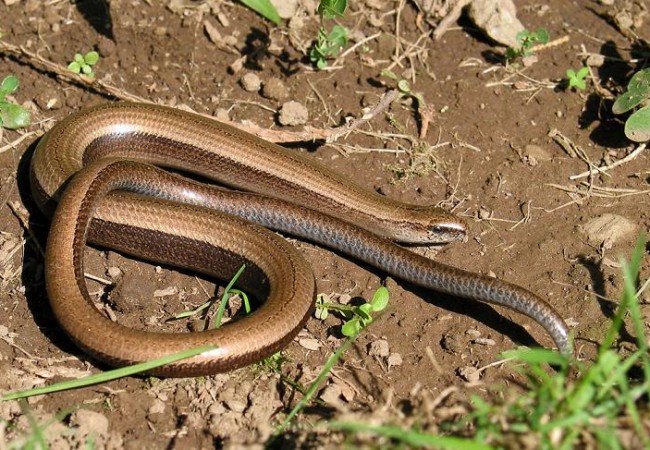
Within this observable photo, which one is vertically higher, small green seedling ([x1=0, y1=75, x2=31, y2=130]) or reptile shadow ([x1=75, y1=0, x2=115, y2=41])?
reptile shadow ([x1=75, y1=0, x2=115, y2=41])

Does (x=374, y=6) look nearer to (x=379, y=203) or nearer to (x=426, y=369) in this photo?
(x=379, y=203)

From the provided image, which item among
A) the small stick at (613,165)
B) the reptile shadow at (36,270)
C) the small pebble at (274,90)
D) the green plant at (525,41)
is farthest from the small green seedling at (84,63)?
the small stick at (613,165)

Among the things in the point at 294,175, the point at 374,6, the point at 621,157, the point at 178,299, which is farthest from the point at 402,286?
the point at 374,6

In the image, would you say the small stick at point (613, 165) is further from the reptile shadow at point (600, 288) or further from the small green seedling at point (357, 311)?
the small green seedling at point (357, 311)

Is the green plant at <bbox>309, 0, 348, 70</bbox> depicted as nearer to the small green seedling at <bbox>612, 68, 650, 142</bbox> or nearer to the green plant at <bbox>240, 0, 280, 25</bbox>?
the green plant at <bbox>240, 0, 280, 25</bbox>

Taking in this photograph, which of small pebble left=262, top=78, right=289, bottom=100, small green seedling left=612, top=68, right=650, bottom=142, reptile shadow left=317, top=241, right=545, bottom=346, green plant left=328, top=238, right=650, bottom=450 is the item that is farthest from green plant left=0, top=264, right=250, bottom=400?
small green seedling left=612, top=68, right=650, bottom=142

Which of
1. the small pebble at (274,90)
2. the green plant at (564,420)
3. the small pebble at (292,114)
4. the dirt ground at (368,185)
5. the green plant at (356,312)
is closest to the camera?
the green plant at (564,420)
